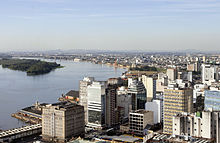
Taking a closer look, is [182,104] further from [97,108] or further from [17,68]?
[17,68]

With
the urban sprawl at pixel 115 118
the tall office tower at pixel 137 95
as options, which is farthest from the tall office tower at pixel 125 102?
the tall office tower at pixel 137 95

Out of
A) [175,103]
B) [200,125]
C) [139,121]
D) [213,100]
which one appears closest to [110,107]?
[139,121]

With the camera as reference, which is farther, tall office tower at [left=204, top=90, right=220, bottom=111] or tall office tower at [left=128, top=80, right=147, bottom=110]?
tall office tower at [left=128, top=80, right=147, bottom=110]

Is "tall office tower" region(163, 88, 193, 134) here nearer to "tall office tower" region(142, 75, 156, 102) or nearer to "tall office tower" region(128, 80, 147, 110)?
"tall office tower" region(128, 80, 147, 110)

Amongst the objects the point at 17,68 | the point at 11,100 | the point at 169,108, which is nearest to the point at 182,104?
the point at 169,108

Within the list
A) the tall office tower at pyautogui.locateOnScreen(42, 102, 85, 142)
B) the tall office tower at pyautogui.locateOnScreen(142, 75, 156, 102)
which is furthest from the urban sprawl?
the tall office tower at pyautogui.locateOnScreen(142, 75, 156, 102)
